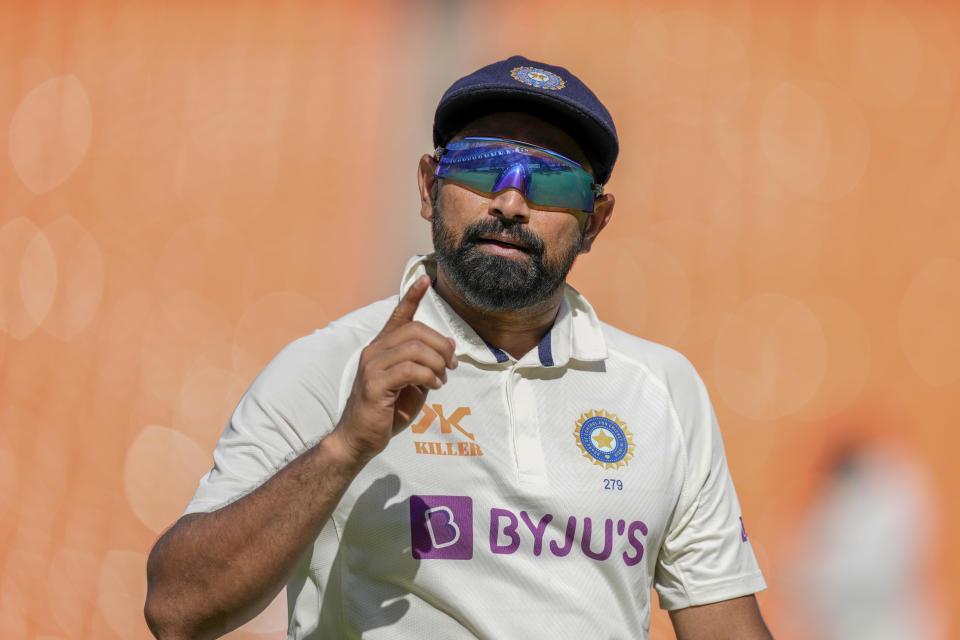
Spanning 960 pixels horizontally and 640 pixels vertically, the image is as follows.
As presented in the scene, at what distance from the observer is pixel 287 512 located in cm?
124

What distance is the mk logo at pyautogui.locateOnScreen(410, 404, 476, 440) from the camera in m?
1.56

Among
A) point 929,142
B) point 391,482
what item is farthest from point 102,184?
point 929,142

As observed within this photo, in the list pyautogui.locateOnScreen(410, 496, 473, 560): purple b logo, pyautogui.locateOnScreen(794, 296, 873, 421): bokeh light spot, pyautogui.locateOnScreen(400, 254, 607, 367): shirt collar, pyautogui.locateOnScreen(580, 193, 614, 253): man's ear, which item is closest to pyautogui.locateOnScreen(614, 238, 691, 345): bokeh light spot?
pyautogui.locateOnScreen(794, 296, 873, 421): bokeh light spot

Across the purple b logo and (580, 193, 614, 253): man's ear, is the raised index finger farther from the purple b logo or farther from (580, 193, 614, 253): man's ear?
(580, 193, 614, 253): man's ear

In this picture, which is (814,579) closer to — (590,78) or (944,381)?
(944,381)

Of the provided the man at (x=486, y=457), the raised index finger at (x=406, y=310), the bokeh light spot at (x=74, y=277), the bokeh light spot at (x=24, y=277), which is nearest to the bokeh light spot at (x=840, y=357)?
the man at (x=486, y=457)

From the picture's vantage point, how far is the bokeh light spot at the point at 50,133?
349 centimetres

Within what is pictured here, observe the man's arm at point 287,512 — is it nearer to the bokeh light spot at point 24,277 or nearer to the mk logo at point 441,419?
the mk logo at point 441,419

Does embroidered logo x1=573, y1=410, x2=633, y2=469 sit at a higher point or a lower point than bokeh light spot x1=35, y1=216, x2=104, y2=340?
lower

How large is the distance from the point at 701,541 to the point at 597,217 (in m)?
0.71

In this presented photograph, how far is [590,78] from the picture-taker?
3699 mm

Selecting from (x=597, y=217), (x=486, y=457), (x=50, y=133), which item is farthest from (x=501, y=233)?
(x=50, y=133)

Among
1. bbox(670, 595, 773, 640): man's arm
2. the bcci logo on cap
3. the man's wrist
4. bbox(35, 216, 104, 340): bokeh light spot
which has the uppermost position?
bbox(35, 216, 104, 340): bokeh light spot

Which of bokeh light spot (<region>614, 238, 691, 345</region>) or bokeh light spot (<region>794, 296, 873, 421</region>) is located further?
bokeh light spot (<region>614, 238, 691, 345</region>)
